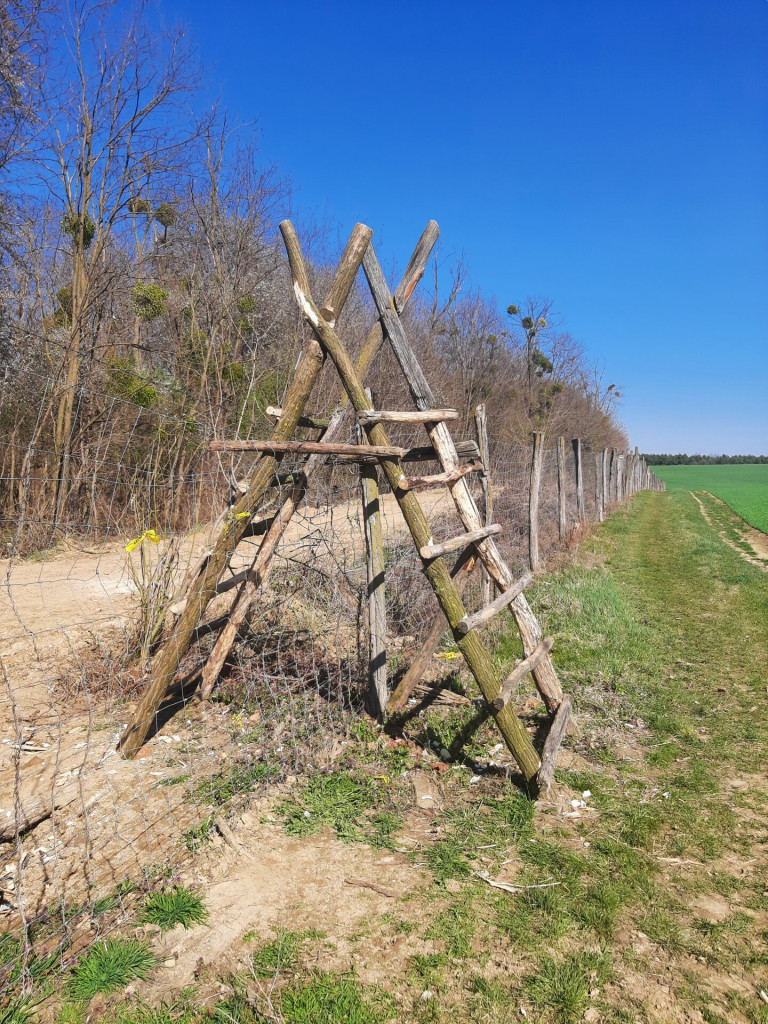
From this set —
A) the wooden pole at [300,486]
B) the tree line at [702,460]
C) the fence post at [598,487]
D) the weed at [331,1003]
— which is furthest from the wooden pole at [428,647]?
the tree line at [702,460]

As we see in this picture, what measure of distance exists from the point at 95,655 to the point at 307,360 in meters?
3.42

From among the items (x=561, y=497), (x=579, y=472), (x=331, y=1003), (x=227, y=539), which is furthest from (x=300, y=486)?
(x=579, y=472)

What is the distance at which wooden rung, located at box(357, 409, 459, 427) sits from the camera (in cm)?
349

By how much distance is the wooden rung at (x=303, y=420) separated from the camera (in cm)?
396

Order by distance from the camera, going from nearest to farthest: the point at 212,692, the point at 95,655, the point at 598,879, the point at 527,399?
the point at 598,879 → the point at 212,692 → the point at 95,655 → the point at 527,399

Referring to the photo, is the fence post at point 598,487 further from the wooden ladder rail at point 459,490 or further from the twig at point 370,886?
the twig at point 370,886

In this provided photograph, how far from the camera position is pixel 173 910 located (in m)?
2.63

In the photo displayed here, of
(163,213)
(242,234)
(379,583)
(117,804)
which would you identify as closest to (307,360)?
(379,583)

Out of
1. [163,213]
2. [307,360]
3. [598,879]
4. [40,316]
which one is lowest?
[598,879]

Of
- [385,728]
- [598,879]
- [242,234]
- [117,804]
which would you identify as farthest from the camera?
[242,234]

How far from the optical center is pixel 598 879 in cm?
293

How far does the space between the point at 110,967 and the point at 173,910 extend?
1.07 ft

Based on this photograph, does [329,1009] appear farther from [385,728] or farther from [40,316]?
[40,316]

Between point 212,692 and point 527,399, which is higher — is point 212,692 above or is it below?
below
